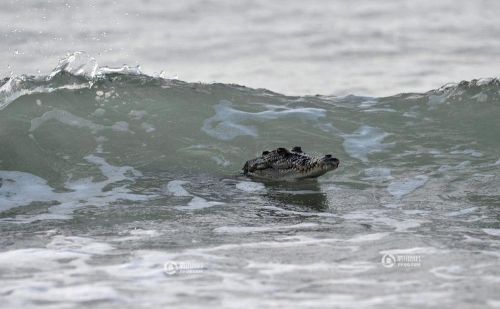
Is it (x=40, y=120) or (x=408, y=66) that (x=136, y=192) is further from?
(x=408, y=66)

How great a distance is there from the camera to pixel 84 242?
836 centimetres

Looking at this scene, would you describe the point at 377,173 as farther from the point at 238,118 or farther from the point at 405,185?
the point at 238,118

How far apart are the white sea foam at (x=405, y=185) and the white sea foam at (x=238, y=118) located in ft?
12.4

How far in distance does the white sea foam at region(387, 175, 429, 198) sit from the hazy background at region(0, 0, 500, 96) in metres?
6.53

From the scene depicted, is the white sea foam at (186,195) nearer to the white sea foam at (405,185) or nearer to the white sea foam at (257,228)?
the white sea foam at (257,228)

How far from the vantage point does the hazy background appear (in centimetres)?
1986

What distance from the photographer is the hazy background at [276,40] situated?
65.2ft

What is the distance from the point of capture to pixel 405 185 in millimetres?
11891

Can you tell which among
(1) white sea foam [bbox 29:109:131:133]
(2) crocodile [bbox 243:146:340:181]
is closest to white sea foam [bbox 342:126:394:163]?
(2) crocodile [bbox 243:146:340:181]

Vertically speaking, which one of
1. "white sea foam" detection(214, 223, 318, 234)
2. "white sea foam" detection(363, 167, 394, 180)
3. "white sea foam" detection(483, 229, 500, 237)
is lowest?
"white sea foam" detection(483, 229, 500, 237)

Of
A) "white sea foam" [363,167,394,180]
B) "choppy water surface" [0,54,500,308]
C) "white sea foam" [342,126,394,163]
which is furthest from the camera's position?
"white sea foam" [342,126,394,163]

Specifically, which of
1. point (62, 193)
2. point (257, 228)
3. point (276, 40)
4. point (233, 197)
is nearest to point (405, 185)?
point (233, 197)

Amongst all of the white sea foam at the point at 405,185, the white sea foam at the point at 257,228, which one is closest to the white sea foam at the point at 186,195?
the white sea foam at the point at 257,228

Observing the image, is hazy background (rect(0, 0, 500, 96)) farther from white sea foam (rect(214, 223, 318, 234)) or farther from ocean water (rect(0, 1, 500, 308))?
white sea foam (rect(214, 223, 318, 234))
